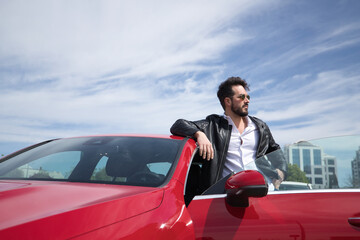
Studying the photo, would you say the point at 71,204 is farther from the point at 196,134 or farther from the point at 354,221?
the point at 196,134

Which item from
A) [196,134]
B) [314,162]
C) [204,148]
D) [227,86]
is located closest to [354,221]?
[314,162]

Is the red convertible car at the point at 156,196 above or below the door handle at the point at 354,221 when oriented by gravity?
above

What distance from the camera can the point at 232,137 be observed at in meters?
3.69

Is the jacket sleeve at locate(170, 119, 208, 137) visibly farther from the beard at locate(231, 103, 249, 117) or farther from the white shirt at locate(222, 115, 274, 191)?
the beard at locate(231, 103, 249, 117)

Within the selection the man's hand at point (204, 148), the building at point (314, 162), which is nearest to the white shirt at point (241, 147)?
the man's hand at point (204, 148)

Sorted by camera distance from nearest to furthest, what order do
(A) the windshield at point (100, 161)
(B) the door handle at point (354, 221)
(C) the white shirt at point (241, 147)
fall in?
(B) the door handle at point (354, 221) → (A) the windshield at point (100, 161) → (C) the white shirt at point (241, 147)

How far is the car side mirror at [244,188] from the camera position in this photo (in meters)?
1.92

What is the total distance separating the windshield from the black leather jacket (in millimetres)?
591

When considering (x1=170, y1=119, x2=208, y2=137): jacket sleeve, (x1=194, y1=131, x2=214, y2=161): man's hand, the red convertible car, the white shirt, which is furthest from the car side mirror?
the white shirt

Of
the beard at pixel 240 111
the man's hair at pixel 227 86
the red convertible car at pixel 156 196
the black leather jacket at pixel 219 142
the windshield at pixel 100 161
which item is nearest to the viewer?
the red convertible car at pixel 156 196

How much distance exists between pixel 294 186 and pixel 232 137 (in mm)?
1556

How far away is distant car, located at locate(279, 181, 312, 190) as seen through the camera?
84.7 inches

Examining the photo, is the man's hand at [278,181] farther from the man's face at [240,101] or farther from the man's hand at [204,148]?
the man's face at [240,101]

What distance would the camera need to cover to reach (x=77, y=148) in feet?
8.54
